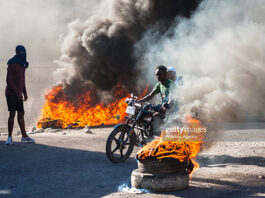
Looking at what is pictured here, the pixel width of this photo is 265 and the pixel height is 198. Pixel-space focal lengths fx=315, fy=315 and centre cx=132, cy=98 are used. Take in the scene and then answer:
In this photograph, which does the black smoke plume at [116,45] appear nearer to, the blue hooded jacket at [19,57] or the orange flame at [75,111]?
the orange flame at [75,111]

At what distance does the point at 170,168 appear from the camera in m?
4.20

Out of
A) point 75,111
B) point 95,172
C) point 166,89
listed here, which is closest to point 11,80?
point 95,172

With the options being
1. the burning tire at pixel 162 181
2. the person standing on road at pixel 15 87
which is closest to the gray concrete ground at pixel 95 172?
the burning tire at pixel 162 181

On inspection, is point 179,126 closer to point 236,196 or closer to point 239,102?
point 236,196

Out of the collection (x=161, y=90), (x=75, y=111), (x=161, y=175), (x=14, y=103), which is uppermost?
(x=75, y=111)

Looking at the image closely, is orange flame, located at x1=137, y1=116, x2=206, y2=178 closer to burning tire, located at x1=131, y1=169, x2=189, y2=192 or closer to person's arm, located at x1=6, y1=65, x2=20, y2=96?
burning tire, located at x1=131, y1=169, x2=189, y2=192

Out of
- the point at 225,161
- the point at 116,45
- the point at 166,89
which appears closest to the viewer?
the point at 166,89

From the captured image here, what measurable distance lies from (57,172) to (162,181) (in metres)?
2.16

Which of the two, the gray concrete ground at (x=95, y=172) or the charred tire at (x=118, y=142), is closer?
the gray concrete ground at (x=95, y=172)

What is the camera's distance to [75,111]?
18453 millimetres

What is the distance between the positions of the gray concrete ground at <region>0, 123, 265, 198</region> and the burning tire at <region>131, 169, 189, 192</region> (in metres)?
0.10

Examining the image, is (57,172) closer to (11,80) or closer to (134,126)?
(134,126)

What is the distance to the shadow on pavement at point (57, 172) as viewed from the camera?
4.28 meters

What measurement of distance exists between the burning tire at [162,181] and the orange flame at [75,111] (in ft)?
38.5
